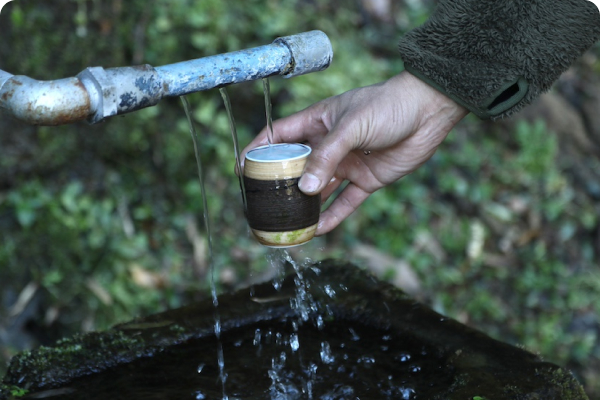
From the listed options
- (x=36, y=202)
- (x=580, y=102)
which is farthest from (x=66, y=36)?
(x=580, y=102)

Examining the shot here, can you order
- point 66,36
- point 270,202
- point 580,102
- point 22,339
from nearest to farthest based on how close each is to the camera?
1. point 270,202
2. point 22,339
3. point 66,36
4. point 580,102

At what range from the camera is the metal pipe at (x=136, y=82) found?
147 cm

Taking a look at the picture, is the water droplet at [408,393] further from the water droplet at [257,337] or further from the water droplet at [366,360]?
the water droplet at [257,337]

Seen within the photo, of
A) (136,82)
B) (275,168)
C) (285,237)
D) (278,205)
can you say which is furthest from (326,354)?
(136,82)

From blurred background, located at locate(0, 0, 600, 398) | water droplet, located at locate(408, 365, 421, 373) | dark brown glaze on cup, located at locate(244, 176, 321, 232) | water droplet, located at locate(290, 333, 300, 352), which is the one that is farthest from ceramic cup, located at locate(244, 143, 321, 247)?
blurred background, located at locate(0, 0, 600, 398)

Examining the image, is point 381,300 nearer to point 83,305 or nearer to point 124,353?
point 124,353

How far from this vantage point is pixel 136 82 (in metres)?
1.59

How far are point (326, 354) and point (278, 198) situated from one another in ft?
1.96

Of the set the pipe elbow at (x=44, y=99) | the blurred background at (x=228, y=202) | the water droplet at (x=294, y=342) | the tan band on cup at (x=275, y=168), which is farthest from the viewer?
the blurred background at (x=228, y=202)

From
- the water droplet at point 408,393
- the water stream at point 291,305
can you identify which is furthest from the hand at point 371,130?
the water droplet at point 408,393

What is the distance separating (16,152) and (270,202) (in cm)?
217

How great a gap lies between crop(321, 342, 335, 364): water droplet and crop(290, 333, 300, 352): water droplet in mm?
84

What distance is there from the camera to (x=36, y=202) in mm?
3631

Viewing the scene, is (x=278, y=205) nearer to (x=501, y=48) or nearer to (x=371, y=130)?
(x=371, y=130)
